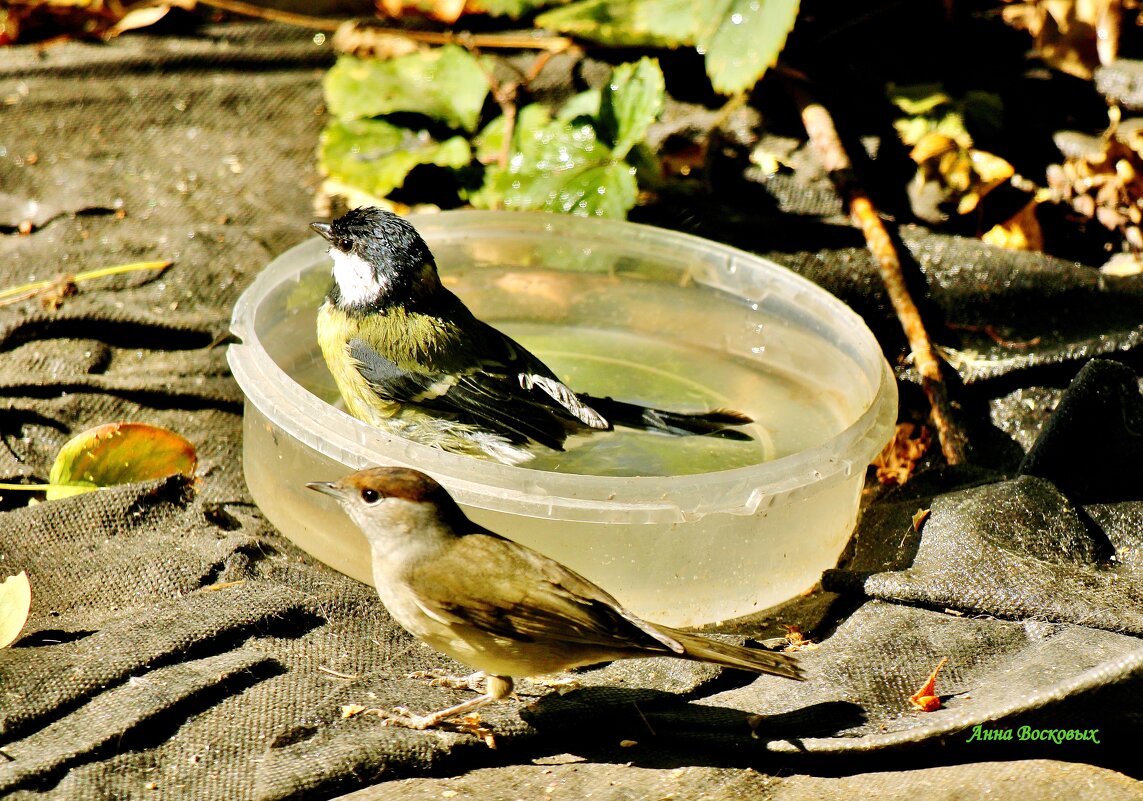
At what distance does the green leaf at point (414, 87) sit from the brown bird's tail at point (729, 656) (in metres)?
3.75

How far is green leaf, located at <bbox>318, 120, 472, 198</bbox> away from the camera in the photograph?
18.8 feet

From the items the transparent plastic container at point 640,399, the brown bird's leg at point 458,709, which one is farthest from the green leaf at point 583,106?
the brown bird's leg at point 458,709

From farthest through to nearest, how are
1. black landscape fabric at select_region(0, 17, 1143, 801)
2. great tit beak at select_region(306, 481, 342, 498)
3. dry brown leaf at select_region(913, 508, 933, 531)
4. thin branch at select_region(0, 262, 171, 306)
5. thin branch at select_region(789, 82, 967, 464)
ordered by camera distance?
1. thin branch at select_region(0, 262, 171, 306)
2. thin branch at select_region(789, 82, 967, 464)
3. dry brown leaf at select_region(913, 508, 933, 531)
4. great tit beak at select_region(306, 481, 342, 498)
5. black landscape fabric at select_region(0, 17, 1143, 801)

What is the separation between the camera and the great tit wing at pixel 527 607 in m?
3.08

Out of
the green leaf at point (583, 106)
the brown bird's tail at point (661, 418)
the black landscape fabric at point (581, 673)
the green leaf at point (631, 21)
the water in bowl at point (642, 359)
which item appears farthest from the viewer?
the green leaf at point (583, 106)

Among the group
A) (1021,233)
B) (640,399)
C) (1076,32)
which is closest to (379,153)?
(640,399)

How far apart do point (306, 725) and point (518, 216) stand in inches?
108

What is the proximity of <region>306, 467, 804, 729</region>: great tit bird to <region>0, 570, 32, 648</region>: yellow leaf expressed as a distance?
84 centimetres

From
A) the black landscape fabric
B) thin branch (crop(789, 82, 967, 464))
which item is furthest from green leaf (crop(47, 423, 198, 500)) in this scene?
thin branch (crop(789, 82, 967, 464))

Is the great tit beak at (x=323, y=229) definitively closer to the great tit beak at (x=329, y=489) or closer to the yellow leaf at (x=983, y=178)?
the great tit beak at (x=329, y=489)

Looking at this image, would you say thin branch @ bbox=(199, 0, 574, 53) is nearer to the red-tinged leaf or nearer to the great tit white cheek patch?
the great tit white cheek patch

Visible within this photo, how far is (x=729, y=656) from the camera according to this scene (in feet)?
9.99

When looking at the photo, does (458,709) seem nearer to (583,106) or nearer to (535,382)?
(535,382)

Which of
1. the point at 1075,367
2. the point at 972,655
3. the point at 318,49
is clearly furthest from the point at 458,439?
the point at 318,49
